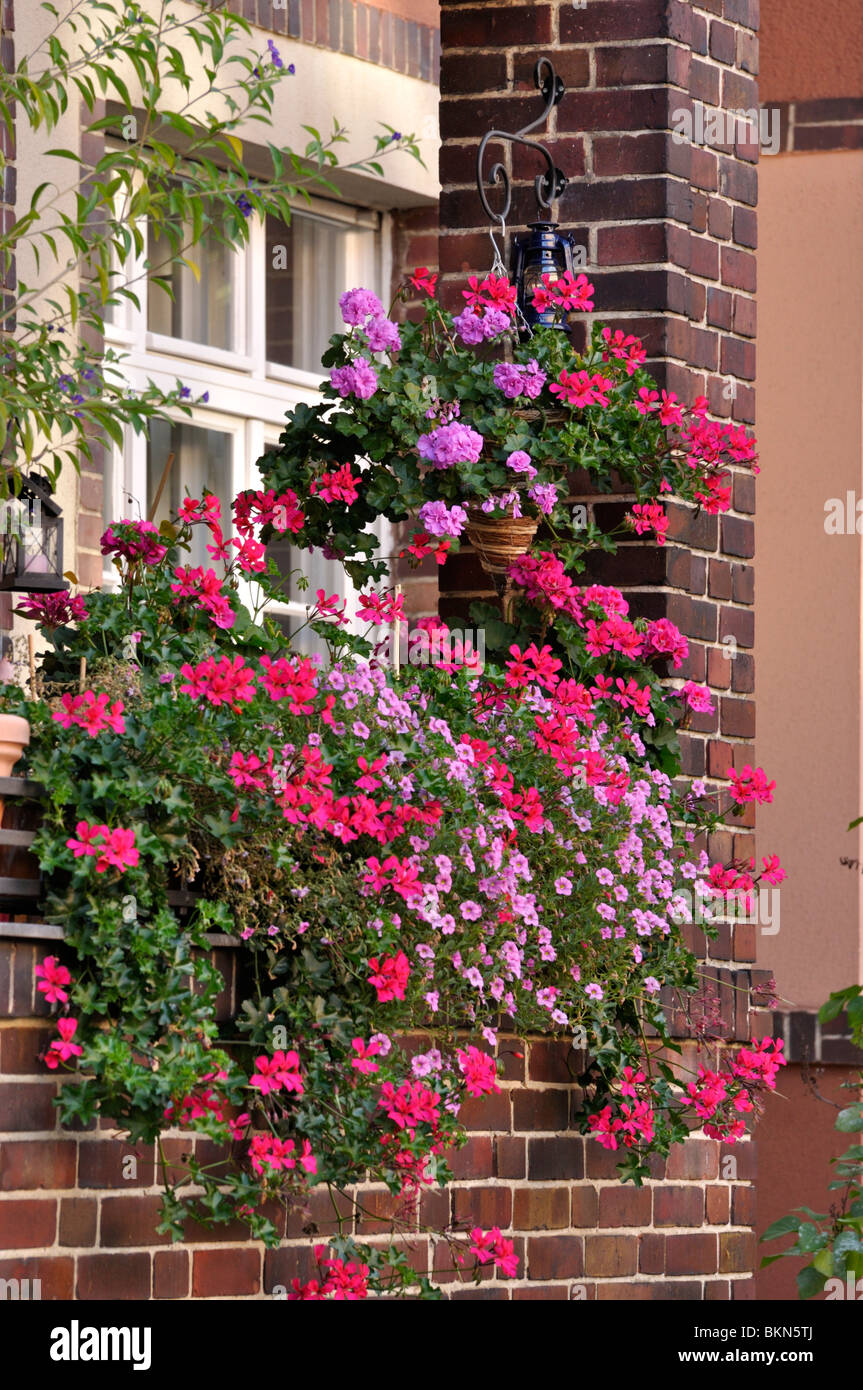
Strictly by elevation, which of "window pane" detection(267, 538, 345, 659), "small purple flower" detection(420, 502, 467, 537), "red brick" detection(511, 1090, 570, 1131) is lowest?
"red brick" detection(511, 1090, 570, 1131)

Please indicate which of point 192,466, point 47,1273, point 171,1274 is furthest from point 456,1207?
point 192,466

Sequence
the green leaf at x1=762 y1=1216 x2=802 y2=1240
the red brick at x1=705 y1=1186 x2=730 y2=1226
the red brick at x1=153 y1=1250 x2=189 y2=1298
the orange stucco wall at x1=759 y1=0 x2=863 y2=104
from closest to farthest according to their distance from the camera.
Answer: the red brick at x1=153 y1=1250 x2=189 y2=1298 < the green leaf at x1=762 y1=1216 x2=802 y2=1240 < the red brick at x1=705 y1=1186 x2=730 y2=1226 < the orange stucco wall at x1=759 y1=0 x2=863 y2=104

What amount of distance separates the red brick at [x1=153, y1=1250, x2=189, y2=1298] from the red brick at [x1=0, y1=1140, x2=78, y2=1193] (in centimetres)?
24

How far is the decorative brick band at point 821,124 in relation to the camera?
6992 mm

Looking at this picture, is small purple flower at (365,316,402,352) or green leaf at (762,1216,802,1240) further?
small purple flower at (365,316,402,352)

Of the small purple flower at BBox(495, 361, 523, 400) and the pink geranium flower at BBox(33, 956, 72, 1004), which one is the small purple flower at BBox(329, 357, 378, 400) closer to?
the small purple flower at BBox(495, 361, 523, 400)

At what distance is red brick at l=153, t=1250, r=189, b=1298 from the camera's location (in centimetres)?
341

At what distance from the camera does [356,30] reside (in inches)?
280

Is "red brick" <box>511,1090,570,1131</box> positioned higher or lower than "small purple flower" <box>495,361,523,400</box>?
lower

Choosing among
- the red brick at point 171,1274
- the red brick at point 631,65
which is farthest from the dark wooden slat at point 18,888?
the red brick at point 631,65

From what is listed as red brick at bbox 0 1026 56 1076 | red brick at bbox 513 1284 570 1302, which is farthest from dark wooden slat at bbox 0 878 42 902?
red brick at bbox 513 1284 570 1302

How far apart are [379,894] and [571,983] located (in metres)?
0.62

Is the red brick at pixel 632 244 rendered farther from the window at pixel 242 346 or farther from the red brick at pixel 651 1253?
the red brick at pixel 651 1253

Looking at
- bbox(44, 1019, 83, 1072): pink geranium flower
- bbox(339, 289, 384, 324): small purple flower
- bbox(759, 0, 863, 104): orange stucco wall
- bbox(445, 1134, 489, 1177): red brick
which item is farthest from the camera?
bbox(759, 0, 863, 104): orange stucco wall
